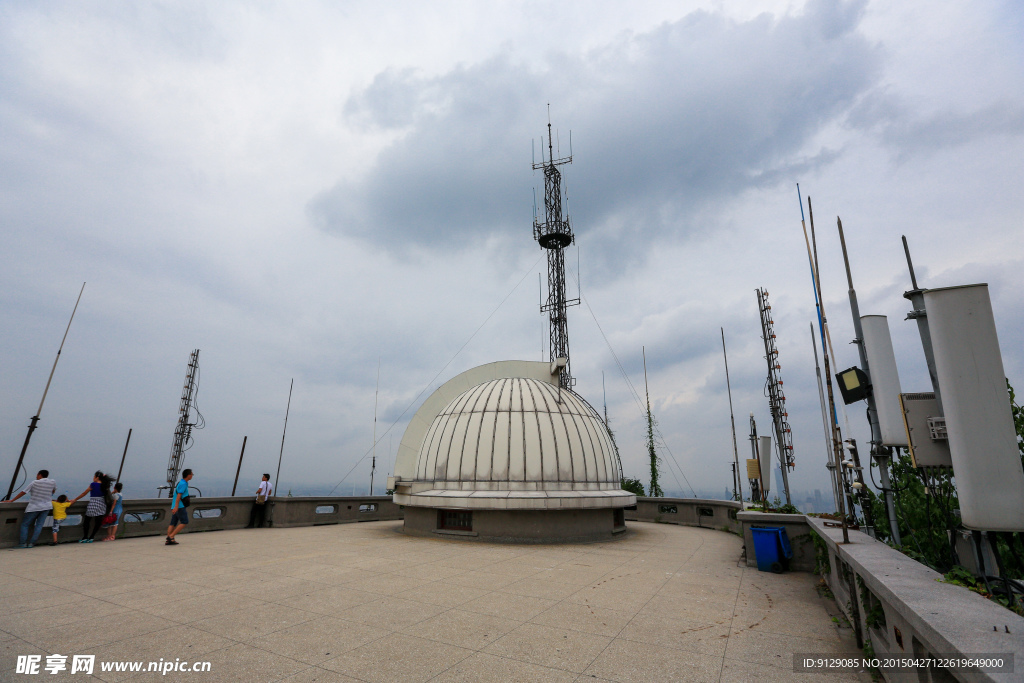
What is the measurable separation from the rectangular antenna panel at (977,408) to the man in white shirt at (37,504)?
17.6m

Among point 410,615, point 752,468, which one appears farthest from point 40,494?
point 752,468

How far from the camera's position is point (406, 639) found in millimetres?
5668

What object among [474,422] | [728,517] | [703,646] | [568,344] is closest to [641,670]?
[703,646]

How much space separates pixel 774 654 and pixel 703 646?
0.76 m

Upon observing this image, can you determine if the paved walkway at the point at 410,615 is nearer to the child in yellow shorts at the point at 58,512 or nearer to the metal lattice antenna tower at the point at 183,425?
the child in yellow shorts at the point at 58,512

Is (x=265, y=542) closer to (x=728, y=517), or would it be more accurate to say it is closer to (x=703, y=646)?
(x=703, y=646)

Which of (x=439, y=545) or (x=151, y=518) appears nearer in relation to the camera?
(x=439, y=545)

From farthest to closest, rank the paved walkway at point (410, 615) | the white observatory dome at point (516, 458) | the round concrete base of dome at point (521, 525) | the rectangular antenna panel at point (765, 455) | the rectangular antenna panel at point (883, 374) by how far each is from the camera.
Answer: the rectangular antenna panel at point (765, 455) → the white observatory dome at point (516, 458) → the round concrete base of dome at point (521, 525) → the rectangular antenna panel at point (883, 374) → the paved walkway at point (410, 615)

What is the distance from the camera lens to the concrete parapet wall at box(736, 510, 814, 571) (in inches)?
400

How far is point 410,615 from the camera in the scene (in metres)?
6.59

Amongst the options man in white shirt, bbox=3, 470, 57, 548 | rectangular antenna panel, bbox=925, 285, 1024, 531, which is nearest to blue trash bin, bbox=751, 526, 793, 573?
rectangular antenna panel, bbox=925, 285, 1024, 531

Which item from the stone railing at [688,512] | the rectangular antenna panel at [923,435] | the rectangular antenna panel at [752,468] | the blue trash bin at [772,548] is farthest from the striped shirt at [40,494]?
the stone railing at [688,512]

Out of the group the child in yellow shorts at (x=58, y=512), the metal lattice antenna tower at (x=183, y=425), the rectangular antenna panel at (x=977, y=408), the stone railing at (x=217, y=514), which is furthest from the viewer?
the metal lattice antenna tower at (x=183, y=425)

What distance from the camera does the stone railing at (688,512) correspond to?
1812cm
